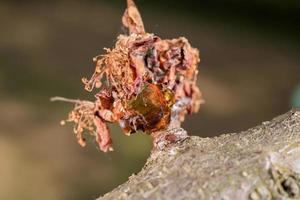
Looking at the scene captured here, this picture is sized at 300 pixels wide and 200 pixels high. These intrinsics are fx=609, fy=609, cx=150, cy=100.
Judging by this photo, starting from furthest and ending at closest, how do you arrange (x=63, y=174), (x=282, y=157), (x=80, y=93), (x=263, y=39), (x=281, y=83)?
(x=263, y=39), (x=281, y=83), (x=80, y=93), (x=63, y=174), (x=282, y=157)

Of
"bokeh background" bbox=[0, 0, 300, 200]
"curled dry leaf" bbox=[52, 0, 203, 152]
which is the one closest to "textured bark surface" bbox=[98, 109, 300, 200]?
"curled dry leaf" bbox=[52, 0, 203, 152]

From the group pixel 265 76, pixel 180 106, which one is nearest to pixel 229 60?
pixel 265 76

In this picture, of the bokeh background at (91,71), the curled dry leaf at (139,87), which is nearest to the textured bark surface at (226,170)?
the curled dry leaf at (139,87)

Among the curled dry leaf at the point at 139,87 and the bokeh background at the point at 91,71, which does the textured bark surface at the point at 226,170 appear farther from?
the bokeh background at the point at 91,71

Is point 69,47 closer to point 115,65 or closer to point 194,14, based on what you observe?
point 194,14

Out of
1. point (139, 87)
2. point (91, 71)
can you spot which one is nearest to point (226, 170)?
point (139, 87)

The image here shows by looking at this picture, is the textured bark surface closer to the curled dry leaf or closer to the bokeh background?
the curled dry leaf

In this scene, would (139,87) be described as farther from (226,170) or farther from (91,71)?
(91,71)
